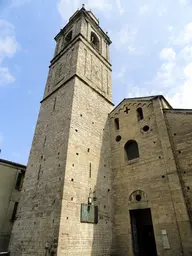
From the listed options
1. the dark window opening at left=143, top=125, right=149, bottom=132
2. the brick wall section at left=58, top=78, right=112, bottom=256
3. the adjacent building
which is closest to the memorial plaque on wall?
the brick wall section at left=58, top=78, right=112, bottom=256

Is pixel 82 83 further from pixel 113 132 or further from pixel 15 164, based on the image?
pixel 15 164

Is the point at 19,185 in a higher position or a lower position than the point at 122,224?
higher

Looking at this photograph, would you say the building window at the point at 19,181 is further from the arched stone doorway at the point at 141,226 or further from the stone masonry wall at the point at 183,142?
the stone masonry wall at the point at 183,142

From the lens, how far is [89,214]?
8.81 metres

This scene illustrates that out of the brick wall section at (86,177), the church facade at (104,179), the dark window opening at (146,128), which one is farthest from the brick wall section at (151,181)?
Answer: the brick wall section at (86,177)

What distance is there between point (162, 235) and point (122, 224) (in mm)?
2365

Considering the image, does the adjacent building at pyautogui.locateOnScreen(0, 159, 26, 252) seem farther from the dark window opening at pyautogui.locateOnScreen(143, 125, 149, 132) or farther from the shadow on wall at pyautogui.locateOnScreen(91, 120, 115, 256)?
the dark window opening at pyautogui.locateOnScreen(143, 125, 149, 132)

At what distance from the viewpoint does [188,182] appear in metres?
8.27

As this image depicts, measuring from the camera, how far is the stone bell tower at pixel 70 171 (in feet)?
25.9

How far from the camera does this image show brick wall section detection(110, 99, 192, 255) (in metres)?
7.81

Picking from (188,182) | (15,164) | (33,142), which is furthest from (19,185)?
(188,182)

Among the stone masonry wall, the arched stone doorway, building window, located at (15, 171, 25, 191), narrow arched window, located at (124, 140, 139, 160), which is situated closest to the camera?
the stone masonry wall

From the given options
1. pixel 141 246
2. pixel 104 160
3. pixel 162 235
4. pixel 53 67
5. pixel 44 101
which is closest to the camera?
pixel 162 235

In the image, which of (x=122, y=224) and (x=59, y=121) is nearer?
(x=122, y=224)
